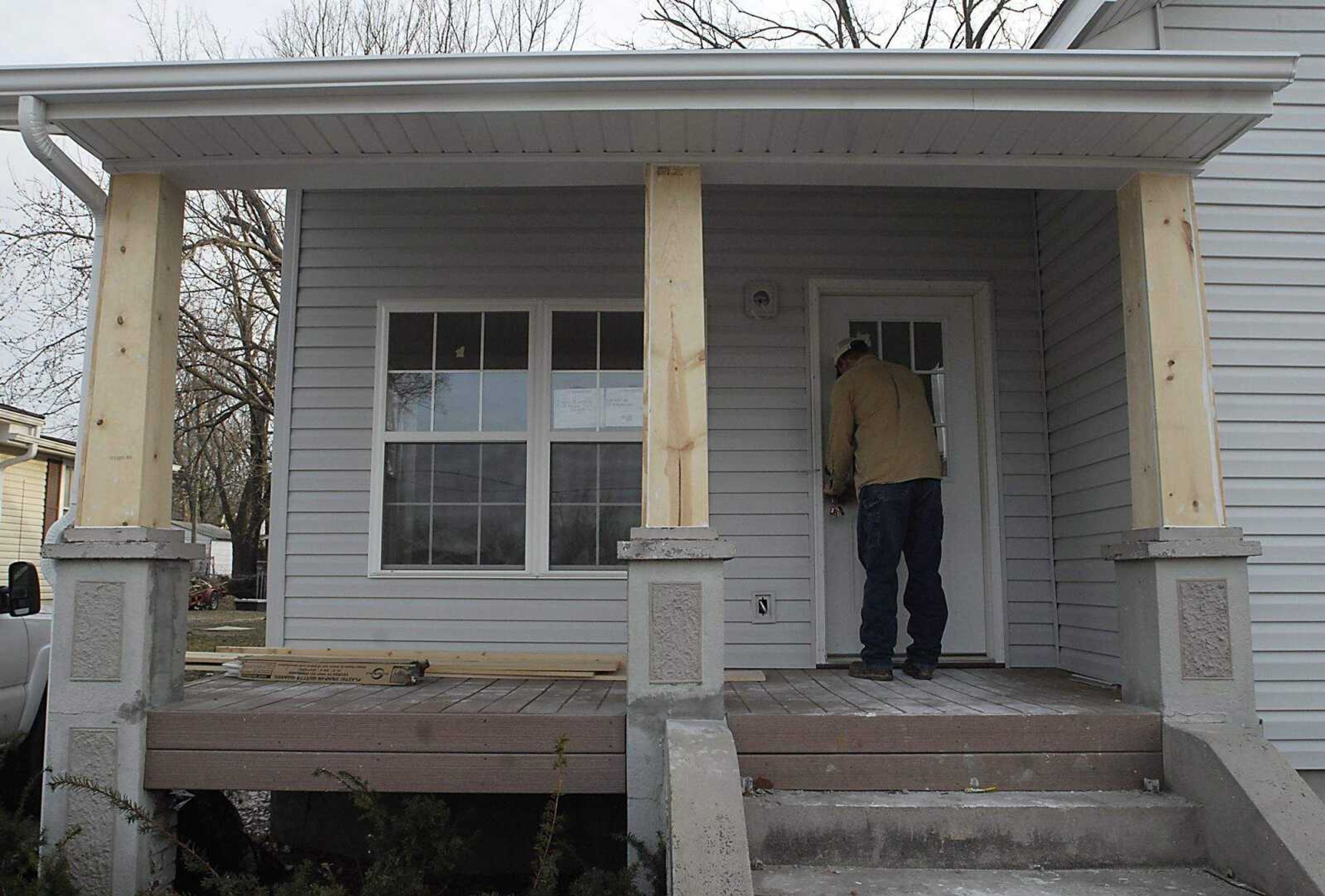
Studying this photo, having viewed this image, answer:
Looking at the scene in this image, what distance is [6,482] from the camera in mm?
15844

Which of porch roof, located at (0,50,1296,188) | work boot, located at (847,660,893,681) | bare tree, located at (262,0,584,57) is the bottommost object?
work boot, located at (847,660,893,681)

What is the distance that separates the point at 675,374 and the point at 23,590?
2.83m

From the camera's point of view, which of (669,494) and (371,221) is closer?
(669,494)

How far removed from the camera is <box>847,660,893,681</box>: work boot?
167 inches

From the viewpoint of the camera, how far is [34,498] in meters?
17.1

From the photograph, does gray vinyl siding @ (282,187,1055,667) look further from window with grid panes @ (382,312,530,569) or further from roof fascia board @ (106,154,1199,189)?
roof fascia board @ (106,154,1199,189)

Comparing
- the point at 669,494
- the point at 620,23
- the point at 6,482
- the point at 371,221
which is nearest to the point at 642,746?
the point at 669,494

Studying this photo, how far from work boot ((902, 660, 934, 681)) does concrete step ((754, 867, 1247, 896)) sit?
4.29 ft

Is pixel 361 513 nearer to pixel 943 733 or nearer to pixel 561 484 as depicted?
pixel 561 484

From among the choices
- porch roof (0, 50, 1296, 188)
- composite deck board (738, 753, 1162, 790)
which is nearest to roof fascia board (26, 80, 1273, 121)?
porch roof (0, 50, 1296, 188)

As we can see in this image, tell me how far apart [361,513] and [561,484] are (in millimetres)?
1066

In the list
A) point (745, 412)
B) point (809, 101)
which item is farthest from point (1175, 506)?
point (745, 412)

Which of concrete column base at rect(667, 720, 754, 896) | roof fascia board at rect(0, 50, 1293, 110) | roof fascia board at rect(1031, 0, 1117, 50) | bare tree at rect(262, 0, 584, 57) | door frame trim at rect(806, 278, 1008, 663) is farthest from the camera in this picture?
bare tree at rect(262, 0, 584, 57)

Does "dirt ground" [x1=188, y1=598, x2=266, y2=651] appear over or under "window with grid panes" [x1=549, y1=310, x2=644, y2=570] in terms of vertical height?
under
